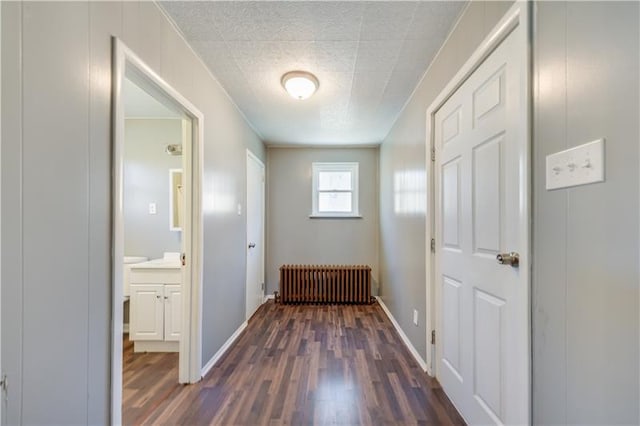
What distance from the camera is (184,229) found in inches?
82.6

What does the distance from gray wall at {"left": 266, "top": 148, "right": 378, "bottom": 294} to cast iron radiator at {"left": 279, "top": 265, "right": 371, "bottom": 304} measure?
305mm

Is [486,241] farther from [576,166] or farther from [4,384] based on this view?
[4,384]

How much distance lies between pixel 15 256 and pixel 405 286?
270cm

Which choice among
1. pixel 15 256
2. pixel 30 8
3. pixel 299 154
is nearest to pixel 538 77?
pixel 30 8

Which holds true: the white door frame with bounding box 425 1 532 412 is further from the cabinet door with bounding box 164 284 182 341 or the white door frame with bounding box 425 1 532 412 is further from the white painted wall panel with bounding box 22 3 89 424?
the cabinet door with bounding box 164 284 182 341

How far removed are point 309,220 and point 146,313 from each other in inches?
99.5

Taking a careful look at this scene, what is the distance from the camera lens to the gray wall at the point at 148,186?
10.6ft

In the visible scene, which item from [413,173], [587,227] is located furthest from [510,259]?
[413,173]

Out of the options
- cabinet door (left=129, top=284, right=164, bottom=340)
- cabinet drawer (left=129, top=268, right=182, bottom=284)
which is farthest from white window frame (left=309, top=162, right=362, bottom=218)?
cabinet door (left=129, top=284, right=164, bottom=340)

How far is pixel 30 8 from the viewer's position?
92cm

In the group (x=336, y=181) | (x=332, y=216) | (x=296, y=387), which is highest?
(x=336, y=181)

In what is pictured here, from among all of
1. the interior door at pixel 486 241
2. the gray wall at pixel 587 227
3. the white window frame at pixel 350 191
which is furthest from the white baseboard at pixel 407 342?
the white window frame at pixel 350 191

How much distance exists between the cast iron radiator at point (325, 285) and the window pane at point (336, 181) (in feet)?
4.13

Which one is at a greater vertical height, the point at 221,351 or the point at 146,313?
the point at 146,313
